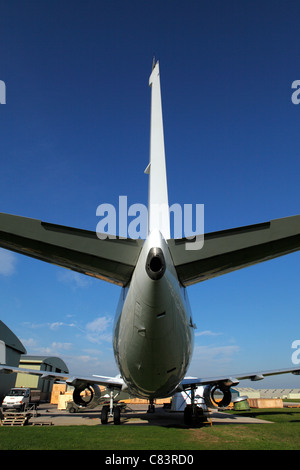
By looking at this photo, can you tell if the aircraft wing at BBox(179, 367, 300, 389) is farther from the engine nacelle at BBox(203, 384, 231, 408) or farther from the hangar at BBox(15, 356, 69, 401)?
the hangar at BBox(15, 356, 69, 401)

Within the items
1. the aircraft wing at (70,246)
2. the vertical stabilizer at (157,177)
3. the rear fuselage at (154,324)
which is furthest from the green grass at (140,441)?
the vertical stabilizer at (157,177)

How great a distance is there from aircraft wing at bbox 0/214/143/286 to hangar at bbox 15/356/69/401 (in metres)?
43.2

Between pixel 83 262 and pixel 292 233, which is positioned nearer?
pixel 292 233

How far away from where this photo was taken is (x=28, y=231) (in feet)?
15.4

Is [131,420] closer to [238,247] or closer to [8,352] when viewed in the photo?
[238,247]

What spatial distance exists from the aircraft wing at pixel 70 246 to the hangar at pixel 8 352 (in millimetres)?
33929

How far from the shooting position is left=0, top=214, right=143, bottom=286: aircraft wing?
465 cm

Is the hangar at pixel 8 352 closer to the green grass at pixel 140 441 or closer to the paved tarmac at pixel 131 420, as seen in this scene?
the paved tarmac at pixel 131 420

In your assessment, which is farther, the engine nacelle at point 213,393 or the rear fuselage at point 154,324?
the engine nacelle at point 213,393

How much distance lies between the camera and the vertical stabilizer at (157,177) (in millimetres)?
7805

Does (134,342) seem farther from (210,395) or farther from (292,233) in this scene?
(210,395)

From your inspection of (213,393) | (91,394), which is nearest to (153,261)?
(91,394)

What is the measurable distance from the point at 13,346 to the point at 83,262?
37.5 metres
